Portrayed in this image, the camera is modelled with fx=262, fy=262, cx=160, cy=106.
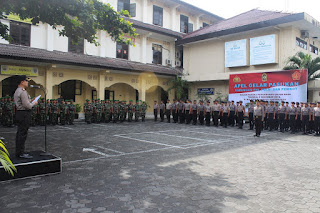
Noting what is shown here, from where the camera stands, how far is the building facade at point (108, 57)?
15.8 metres

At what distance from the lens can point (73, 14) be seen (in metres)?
8.30

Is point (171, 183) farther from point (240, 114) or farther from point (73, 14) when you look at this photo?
point (240, 114)

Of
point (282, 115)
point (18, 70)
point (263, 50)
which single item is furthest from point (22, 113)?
point (263, 50)

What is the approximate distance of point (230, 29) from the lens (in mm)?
20406

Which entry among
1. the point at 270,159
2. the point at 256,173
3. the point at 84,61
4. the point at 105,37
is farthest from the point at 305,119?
the point at 105,37

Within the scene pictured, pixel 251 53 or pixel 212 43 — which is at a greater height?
pixel 212 43

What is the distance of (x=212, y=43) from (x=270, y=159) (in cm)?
1735

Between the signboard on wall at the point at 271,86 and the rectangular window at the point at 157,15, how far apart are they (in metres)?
9.04

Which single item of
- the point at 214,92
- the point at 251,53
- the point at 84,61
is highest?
the point at 251,53

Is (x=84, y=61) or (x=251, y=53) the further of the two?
(x=251, y=53)

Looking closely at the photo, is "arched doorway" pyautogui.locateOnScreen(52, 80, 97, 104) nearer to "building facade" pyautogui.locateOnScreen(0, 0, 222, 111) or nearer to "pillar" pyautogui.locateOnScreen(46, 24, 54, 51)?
"building facade" pyautogui.locateOnScreen(0, 0, 222, 111)

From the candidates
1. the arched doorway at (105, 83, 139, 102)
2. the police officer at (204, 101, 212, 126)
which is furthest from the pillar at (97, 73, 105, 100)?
the police officer at (204, 101, 212, 126)

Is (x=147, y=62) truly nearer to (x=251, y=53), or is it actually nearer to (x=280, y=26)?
(x=251, y=53)

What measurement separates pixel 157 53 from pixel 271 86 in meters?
10.8
